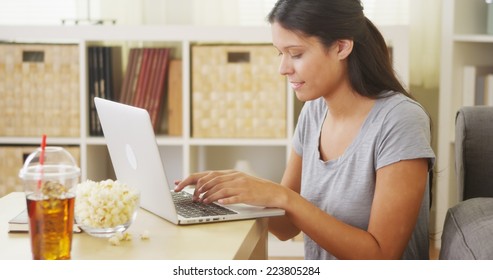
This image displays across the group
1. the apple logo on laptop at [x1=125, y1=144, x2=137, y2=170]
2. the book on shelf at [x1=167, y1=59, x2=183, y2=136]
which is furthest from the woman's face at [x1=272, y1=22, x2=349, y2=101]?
the book on shelf at [x1=167, y1=59, x2=183, y2=136]

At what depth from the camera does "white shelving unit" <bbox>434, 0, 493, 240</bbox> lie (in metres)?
2.79

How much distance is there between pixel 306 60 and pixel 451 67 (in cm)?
147

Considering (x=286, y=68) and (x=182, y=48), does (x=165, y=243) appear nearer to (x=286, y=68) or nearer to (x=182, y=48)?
(x=286, y=68)

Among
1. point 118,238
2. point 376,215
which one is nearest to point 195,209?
point 118,238

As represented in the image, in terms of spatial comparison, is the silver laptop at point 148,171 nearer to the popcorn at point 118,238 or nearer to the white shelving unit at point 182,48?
the popcorn at point 118,238

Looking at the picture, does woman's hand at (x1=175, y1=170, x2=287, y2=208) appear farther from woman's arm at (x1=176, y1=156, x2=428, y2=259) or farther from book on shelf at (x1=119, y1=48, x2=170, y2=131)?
book on shelf at (x1=119, y1=48, x2=170, y2=131)

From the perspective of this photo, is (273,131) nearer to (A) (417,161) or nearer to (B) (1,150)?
(B) (1,150)

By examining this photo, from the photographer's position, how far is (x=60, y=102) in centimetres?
286

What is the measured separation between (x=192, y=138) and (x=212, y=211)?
5.04 feet

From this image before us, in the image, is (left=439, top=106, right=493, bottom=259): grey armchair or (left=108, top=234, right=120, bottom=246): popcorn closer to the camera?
(left=108, top=234, right=120, bottom=246): popcorn

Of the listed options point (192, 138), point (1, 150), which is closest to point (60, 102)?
point (1, 150)

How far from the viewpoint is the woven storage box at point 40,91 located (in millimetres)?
2838

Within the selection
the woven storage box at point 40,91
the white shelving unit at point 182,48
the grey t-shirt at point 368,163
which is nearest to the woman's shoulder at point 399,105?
the grey t-shirt at point 368,163

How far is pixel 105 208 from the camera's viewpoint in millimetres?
1144
